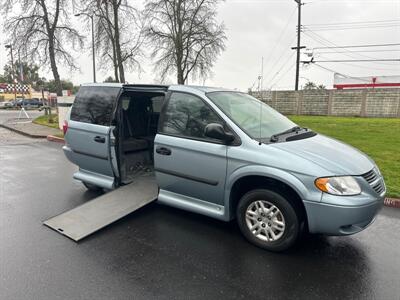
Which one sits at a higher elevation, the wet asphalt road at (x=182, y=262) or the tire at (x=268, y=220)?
the tire at (x=268, y=220)

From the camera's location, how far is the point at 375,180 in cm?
329

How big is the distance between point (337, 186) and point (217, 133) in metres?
1.34

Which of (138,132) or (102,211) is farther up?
(138,132)

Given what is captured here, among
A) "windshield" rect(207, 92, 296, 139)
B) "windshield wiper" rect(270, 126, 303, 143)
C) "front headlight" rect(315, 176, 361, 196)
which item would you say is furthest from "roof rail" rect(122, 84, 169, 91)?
"front headlight" rect(315, 176, 361, 196)

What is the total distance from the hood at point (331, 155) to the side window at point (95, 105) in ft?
8.76

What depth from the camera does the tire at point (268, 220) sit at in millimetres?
3223

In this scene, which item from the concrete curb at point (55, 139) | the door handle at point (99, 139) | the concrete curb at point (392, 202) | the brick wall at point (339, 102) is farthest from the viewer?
the brick wall at point (339, 102)

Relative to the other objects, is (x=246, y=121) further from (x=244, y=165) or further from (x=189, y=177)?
(x=189, y=177)

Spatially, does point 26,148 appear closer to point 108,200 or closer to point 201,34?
point 108,200

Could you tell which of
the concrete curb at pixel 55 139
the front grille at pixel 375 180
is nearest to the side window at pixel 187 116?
the front grille at pixel 375 180

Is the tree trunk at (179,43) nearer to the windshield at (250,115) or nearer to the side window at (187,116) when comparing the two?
the windshield at (250,115)

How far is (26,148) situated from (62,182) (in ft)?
17.0

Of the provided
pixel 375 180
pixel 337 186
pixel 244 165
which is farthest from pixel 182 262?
pixel 375 180

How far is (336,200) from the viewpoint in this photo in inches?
116
